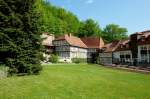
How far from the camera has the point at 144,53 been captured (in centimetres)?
5041

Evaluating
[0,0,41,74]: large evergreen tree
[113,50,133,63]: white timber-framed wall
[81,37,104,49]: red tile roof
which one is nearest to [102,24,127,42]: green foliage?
[81,37,104,49]: red tile roof

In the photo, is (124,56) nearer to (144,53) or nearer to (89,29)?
(144,53)

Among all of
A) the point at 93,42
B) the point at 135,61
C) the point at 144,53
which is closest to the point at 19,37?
the point at 144,53

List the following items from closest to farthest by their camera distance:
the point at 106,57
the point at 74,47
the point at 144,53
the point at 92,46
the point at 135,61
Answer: the point at 144,53
the point at 135,61
the point at 106,57
the point at 74,47
the point at 92,46

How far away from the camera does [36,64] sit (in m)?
25.8

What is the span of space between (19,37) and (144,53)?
1258 inches

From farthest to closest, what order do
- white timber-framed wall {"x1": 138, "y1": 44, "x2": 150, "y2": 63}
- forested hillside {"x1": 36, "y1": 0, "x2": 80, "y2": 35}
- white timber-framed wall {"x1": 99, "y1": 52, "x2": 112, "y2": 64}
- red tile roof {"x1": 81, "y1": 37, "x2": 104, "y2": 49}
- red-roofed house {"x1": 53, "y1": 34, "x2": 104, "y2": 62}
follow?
forested hillside {"x1": 36, "y1": 0, "x2": 80, "y2": 35}, red tile roof {"x1": 81, "y1": 37, "x2": 104, "y2": 49}, red-roofed house {"x1": 53, "y1": 34, "x2": 104, "y2": 62}, white timber-framed wall {"x1": 99, "y1": 52, "x2": 112, "y2": 64}, white timber-framed wall {"x1": 138, "y1": 44, "x2": 150, "y2": 63}

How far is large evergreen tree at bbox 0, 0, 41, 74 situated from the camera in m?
24.4

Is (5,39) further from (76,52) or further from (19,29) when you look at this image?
(76,52)

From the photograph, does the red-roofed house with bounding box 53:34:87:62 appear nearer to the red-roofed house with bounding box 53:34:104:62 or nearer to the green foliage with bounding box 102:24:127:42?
the red-roofed house with bounding box 53:34:104:62

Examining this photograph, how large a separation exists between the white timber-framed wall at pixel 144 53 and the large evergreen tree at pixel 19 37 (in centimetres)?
2919

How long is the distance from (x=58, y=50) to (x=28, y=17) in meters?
46.7

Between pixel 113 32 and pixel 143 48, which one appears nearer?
pixel 143 48

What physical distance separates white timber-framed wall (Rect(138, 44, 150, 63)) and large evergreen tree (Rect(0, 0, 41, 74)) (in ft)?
95.8
